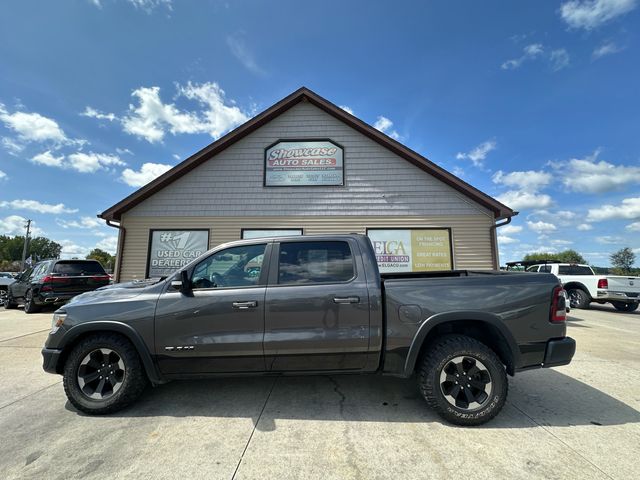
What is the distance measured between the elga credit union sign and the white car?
8.87 metres

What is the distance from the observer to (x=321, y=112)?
10.3m

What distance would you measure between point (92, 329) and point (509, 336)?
13.5 feet

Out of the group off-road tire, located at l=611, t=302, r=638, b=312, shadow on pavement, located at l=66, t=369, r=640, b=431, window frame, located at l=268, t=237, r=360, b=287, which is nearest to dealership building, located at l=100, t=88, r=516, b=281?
shadow on pavement, located at l=66, t=369, r=640, b=431

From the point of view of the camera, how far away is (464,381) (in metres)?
2.94

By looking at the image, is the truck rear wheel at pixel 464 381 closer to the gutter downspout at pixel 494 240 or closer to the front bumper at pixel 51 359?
the front bumper at pixel 51 359

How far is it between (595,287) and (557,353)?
38.1ft

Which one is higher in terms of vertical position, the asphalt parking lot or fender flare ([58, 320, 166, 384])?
fender flare ([58, 320, 166, 384])

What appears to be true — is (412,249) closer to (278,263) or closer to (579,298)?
(278,263)

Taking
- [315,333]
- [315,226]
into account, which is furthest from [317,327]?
[315,226]

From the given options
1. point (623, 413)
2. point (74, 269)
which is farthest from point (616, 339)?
point (74, 269)

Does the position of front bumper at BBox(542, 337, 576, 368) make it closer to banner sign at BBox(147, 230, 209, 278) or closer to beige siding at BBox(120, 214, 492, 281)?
beige siding at BBox(120, 214, 492, 281)

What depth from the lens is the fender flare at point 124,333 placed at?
306cm

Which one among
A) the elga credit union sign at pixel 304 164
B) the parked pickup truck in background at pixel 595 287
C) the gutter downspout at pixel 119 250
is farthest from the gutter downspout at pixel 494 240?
the gutter downspout at pixel 119 250

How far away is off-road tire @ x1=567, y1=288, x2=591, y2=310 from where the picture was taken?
38.8ft
